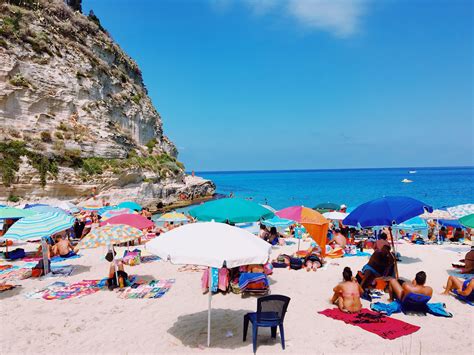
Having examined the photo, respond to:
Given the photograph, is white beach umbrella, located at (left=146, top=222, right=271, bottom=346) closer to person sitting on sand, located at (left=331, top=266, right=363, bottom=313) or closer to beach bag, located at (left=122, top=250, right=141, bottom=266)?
person sitting on sand, located at (left=331, top=266, right=363, bottom=313)

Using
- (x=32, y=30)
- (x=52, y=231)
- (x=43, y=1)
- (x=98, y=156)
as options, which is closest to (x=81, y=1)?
(x=43, y=1)

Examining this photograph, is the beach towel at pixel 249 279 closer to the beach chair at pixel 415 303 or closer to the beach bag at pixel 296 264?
the beach bag at pixel 296 264

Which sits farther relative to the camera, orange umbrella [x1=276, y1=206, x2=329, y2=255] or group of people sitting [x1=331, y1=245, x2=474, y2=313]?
orange umbrella [x1=276, y1=206, x2=329, y2=255]

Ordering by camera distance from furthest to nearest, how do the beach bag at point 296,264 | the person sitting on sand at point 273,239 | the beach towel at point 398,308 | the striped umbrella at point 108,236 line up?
the person sitting on sand at point 273,239 < the beach bag at point 296,264 < the striped umbrella at point 108,236 < the beach towel at point 398,308

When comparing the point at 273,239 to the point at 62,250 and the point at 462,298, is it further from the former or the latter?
the point at 62,250

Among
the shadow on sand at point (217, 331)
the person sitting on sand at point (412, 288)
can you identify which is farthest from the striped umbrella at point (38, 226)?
the person sitting on sand at point (412, 288)

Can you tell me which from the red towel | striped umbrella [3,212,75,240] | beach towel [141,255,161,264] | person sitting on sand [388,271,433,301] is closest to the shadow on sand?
the red towel

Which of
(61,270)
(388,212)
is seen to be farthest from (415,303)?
(61,270)

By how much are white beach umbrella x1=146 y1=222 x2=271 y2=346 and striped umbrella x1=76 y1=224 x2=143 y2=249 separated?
13.2 ft

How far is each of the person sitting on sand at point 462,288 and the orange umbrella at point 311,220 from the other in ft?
13.8

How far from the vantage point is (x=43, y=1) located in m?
38.2

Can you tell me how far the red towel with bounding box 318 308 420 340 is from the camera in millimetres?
6251

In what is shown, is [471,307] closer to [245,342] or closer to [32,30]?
[245,342]

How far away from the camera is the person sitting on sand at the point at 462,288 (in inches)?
307
